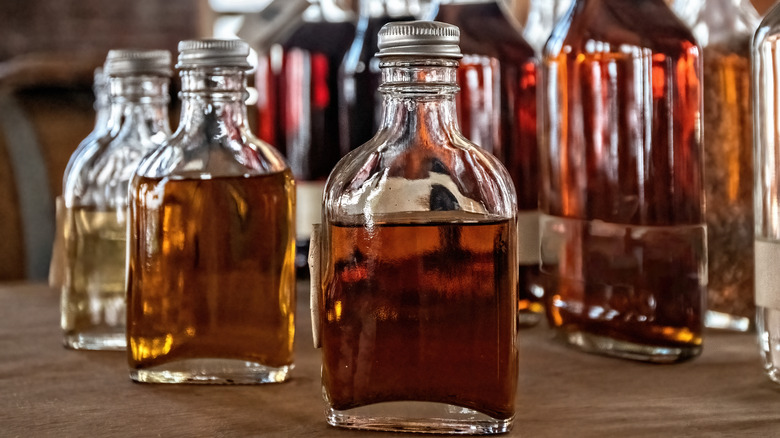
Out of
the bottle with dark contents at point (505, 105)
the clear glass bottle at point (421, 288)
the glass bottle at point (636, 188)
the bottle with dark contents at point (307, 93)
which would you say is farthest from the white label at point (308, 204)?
the clear glass bottle at point (421, 288)

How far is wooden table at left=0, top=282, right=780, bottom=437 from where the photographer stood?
0.42 meters

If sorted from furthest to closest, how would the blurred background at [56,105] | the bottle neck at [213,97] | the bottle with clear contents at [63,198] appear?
the blurred background at [56,105] < the bottle with clear contents at [63,198] < the bottle neck at [213,97]

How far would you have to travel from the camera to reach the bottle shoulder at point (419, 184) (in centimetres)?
42

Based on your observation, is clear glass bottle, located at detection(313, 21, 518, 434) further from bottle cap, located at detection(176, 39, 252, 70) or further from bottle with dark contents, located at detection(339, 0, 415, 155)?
bottle with dark contents, located at detection(339, 0, 415, 155)

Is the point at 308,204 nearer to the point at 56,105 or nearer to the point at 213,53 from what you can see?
the point at 213,53

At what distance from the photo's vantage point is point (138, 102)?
2.04 ft

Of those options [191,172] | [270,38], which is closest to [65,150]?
[270,38]

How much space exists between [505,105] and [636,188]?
6.1 inches

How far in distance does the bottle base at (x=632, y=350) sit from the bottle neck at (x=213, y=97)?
0.86ft

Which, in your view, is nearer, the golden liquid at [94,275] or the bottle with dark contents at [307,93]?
the golden liquid at [94,275]

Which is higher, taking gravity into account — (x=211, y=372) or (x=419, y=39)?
(x=419, y=39)

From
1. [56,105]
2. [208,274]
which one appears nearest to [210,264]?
[208,274]

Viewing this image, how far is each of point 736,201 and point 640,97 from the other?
144 millimetres

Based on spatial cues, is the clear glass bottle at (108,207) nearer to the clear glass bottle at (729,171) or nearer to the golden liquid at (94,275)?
the golden liquid at (94,275)
